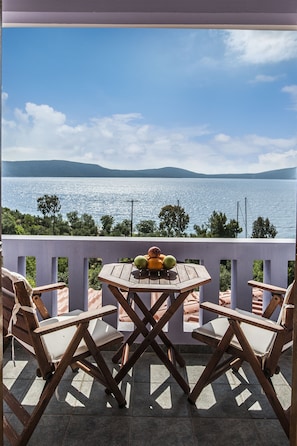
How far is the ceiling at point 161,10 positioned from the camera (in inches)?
102

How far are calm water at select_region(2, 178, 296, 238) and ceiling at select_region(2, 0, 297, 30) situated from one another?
14.5 feet

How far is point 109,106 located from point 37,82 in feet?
6.22

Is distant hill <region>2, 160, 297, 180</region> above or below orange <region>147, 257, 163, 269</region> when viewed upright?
above

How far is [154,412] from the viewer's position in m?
2.27

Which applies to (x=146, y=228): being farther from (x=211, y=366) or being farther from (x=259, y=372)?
(x=259, y=372)

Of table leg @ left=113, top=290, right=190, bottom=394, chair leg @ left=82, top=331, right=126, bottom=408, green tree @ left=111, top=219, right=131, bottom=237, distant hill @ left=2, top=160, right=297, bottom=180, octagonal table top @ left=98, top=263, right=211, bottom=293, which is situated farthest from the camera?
distant hill @ left=2, top=160, right=297, bottom=180

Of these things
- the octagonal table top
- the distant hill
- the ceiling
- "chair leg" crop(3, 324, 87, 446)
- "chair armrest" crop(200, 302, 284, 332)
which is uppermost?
the ceiling

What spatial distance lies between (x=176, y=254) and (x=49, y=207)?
4.99m

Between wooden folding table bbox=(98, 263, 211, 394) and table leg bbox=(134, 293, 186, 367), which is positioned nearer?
wooden folding table bbox=(98, 263, 211, 394)

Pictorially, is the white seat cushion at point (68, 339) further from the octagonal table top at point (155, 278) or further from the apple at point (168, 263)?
the apple at point (168, 263)

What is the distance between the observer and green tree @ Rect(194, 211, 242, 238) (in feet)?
21.3

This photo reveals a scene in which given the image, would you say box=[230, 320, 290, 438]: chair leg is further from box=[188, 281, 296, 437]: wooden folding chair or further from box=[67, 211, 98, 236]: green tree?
box=[67, 211, 98, 236]: green tree

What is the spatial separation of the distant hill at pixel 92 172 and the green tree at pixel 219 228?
2.15 m

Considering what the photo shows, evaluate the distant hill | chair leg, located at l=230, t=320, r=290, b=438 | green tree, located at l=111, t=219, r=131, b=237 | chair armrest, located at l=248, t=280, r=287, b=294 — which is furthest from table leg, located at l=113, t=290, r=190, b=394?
the distant hill
